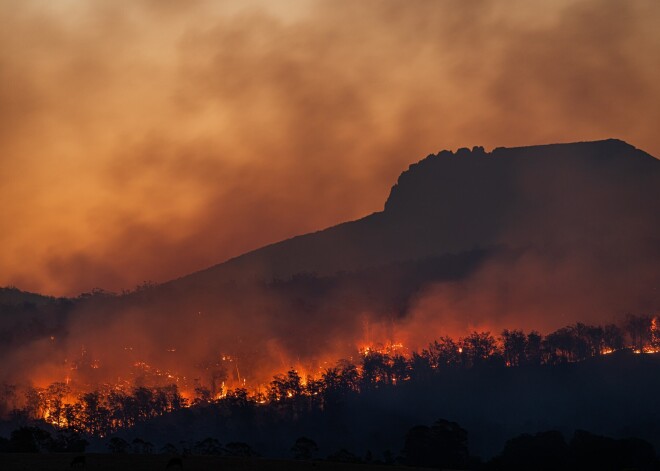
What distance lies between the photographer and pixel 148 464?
4729 inches

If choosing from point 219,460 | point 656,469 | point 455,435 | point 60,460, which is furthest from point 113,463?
point 656,469

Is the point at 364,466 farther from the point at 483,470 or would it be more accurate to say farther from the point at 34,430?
the point at 34,430

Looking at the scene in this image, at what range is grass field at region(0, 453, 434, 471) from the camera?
11462 cm

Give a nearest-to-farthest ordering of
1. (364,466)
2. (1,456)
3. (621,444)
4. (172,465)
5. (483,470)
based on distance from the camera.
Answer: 1. (172,465)
2. (1,456)
3. (364,466)
4. (483,470)
5. (621,444)

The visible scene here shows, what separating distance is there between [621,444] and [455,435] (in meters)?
36.6

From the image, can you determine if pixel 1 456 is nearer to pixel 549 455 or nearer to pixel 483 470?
pixel 483 470

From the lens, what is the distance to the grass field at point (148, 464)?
115 metres

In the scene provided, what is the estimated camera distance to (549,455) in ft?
612

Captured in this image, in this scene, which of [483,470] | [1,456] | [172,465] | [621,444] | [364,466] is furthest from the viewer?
[621,444]

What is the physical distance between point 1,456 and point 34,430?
77.6m

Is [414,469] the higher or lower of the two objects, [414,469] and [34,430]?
the lower

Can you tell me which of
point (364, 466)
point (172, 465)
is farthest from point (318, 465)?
point (172, 465)

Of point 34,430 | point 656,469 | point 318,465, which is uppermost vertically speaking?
point 34,430

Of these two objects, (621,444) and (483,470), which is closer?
(483,470)
